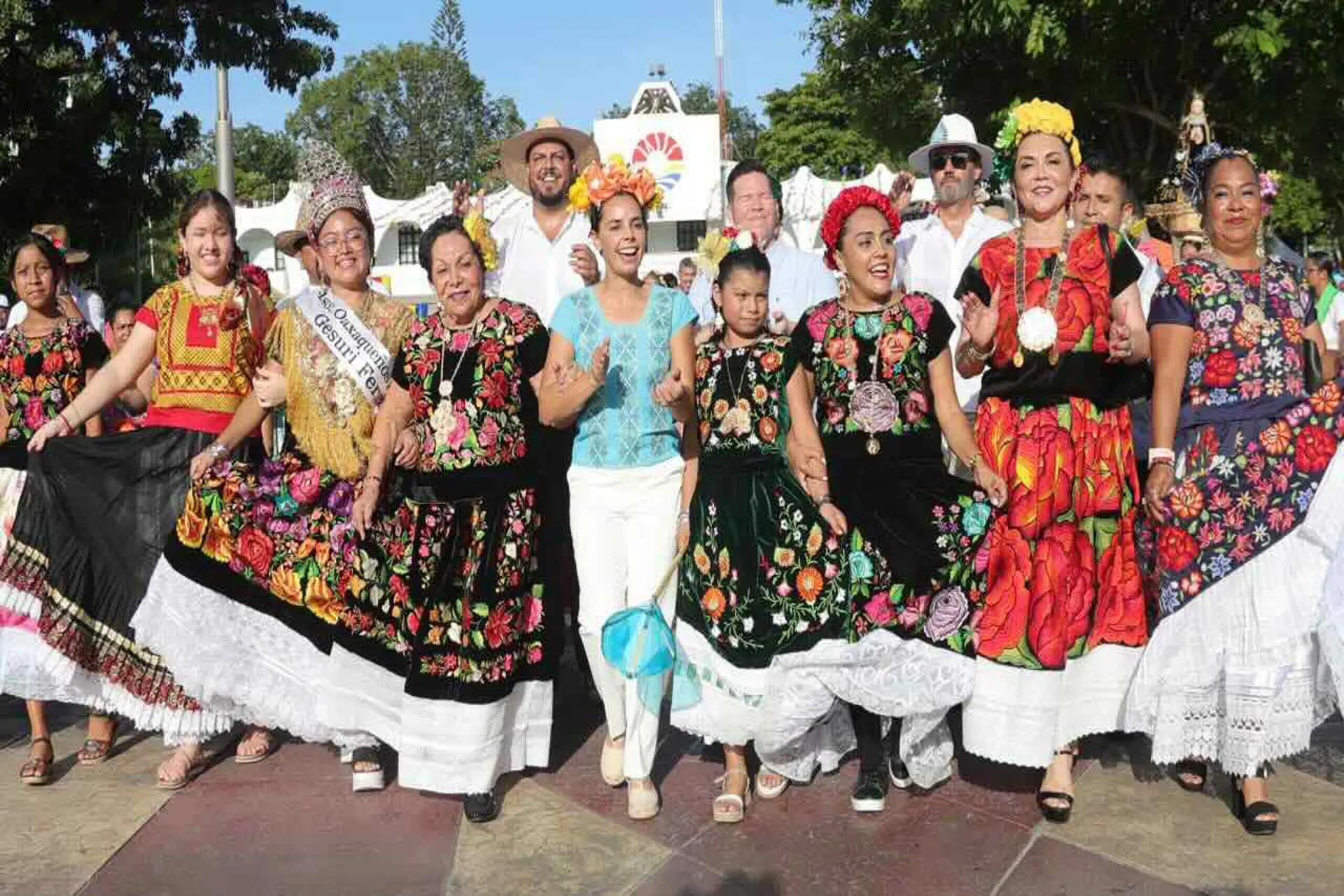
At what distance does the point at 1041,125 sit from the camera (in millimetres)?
4133

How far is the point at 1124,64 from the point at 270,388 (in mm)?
13409

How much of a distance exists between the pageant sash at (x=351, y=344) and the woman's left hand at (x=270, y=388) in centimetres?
24

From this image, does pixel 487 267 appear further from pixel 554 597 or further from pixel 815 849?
pixel 815 849

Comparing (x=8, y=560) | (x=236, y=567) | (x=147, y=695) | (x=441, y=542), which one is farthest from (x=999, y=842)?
(x=8, y=560)

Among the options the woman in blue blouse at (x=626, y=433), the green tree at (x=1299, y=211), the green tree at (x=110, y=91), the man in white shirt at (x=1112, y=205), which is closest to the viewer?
the woman in blue blouse at (x=626, y=433)

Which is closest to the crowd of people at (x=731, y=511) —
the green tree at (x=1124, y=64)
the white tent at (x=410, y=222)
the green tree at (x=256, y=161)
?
the green tree at (x=1124, y=64)

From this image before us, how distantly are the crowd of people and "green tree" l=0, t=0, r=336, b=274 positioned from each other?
7.12m

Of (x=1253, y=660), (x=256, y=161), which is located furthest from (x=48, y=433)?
(x=256, y=161)

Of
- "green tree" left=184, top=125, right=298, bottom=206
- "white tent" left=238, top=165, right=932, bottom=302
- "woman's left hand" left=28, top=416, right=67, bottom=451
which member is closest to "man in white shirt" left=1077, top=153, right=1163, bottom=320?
"woman's left hand" left=28, top=416, right=67, bottom=451

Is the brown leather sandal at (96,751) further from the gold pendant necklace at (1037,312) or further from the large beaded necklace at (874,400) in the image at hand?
the gold pendant necklace at (1037,312)

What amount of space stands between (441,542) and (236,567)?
3.13 feet

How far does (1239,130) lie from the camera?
49.8 ft

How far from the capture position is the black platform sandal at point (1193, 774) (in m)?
4.25

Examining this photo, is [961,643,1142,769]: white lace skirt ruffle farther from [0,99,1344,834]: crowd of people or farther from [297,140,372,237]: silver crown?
[297,140,372,237]: silver crown
